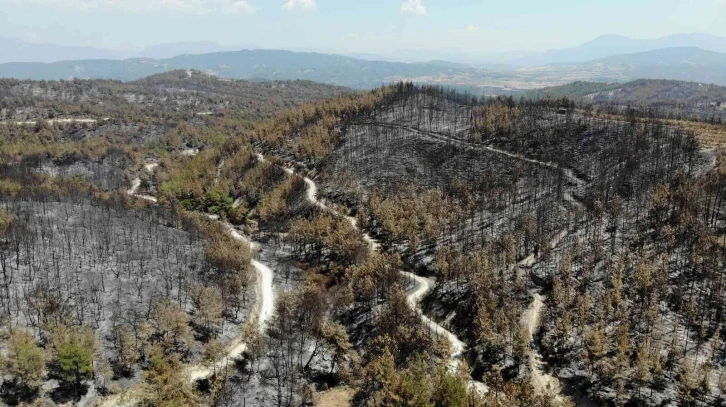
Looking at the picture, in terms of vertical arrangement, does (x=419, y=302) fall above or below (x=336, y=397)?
above

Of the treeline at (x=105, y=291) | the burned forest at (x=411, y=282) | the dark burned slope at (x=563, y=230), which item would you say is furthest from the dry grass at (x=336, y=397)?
the dark burned slope at (x=563, y=230)

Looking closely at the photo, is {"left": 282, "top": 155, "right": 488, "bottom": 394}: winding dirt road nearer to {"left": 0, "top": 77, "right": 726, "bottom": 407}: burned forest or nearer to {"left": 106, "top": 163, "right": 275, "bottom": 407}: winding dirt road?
{"left": 0, "top": 77, "right": 726, "bottom": 407}: burned forest

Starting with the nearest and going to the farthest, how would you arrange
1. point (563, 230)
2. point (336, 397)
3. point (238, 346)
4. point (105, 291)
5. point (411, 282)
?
1. point (336, 397)
2. point (238, 346)
3. point (105, 291)
4. point (411, 282)
5. point (563, 230)

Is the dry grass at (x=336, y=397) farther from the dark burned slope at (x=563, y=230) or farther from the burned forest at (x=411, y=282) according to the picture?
the dark burned slope at (x=563, y=230)

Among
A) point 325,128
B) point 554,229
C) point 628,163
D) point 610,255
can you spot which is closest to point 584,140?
point 628,163

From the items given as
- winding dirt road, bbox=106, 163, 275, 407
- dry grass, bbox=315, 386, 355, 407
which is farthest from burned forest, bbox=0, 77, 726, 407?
winding dirt road, bbox=106, 163, 275, 407

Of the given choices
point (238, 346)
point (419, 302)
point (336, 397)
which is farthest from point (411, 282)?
point (238, 346)

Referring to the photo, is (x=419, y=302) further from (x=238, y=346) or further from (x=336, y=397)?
(x=238, y=346)

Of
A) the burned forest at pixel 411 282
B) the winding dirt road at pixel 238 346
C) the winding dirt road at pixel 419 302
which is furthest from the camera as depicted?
the winding dirt road at pixel 419 302
